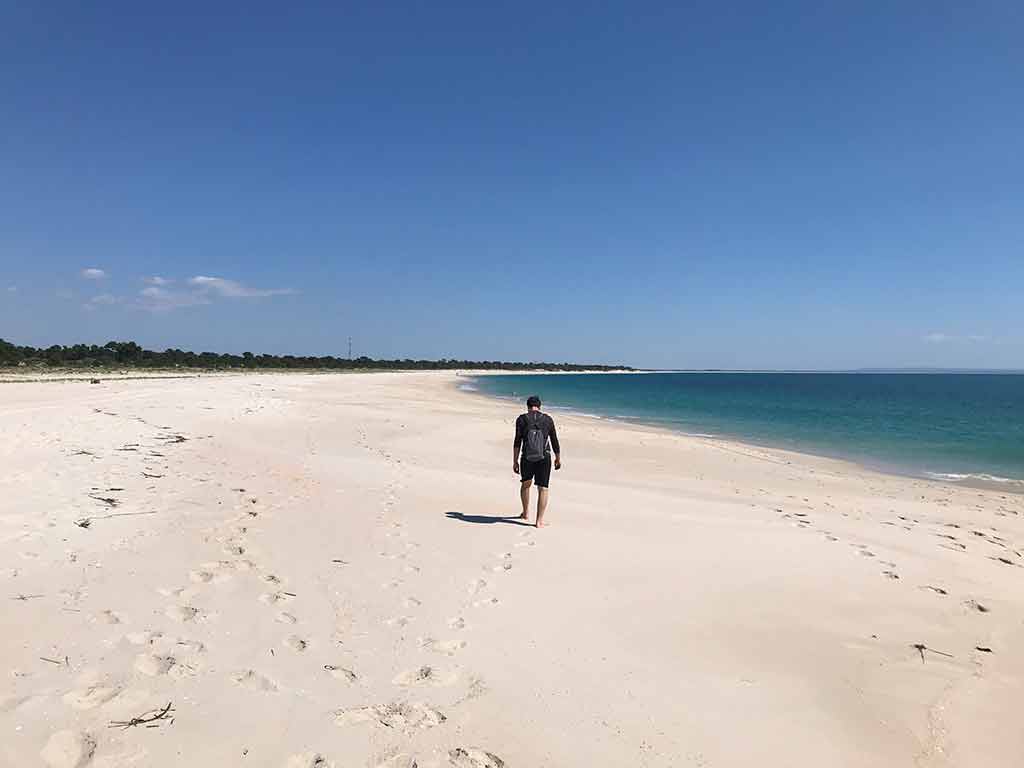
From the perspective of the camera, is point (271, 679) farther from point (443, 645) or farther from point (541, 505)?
point (541, 505)

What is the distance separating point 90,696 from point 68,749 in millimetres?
473

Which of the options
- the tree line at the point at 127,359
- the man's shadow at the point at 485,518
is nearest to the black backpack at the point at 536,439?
the man's shadow at the point at 485,518

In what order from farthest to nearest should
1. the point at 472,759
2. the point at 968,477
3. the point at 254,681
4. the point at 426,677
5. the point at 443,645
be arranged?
the point at 968,477 < the point at 443,645 < the point at 426,677 < the point at 254,681 < the point at 472,759

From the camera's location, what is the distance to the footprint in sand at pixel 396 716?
10.7 feet

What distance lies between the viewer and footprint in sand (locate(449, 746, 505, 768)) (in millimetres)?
2986

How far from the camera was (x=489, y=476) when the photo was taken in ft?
39.4

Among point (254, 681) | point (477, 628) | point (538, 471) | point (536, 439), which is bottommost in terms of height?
point (477, 628)

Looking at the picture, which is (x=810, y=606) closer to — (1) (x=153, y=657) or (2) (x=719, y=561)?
(2) (x=719, y=561)

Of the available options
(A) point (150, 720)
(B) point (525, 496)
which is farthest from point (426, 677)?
(B) point (525, 496)

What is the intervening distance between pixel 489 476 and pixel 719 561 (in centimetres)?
619

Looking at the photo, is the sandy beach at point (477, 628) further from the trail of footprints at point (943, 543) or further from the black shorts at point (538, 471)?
the black shorts at point (538, 471)

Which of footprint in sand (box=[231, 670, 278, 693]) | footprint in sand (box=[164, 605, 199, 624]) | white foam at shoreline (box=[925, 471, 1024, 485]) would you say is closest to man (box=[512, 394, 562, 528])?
footprint in sand (box=[164, 605, 199, 624])

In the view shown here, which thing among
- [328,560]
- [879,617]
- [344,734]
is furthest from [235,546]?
[879,617]

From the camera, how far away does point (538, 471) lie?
26.3 feet
